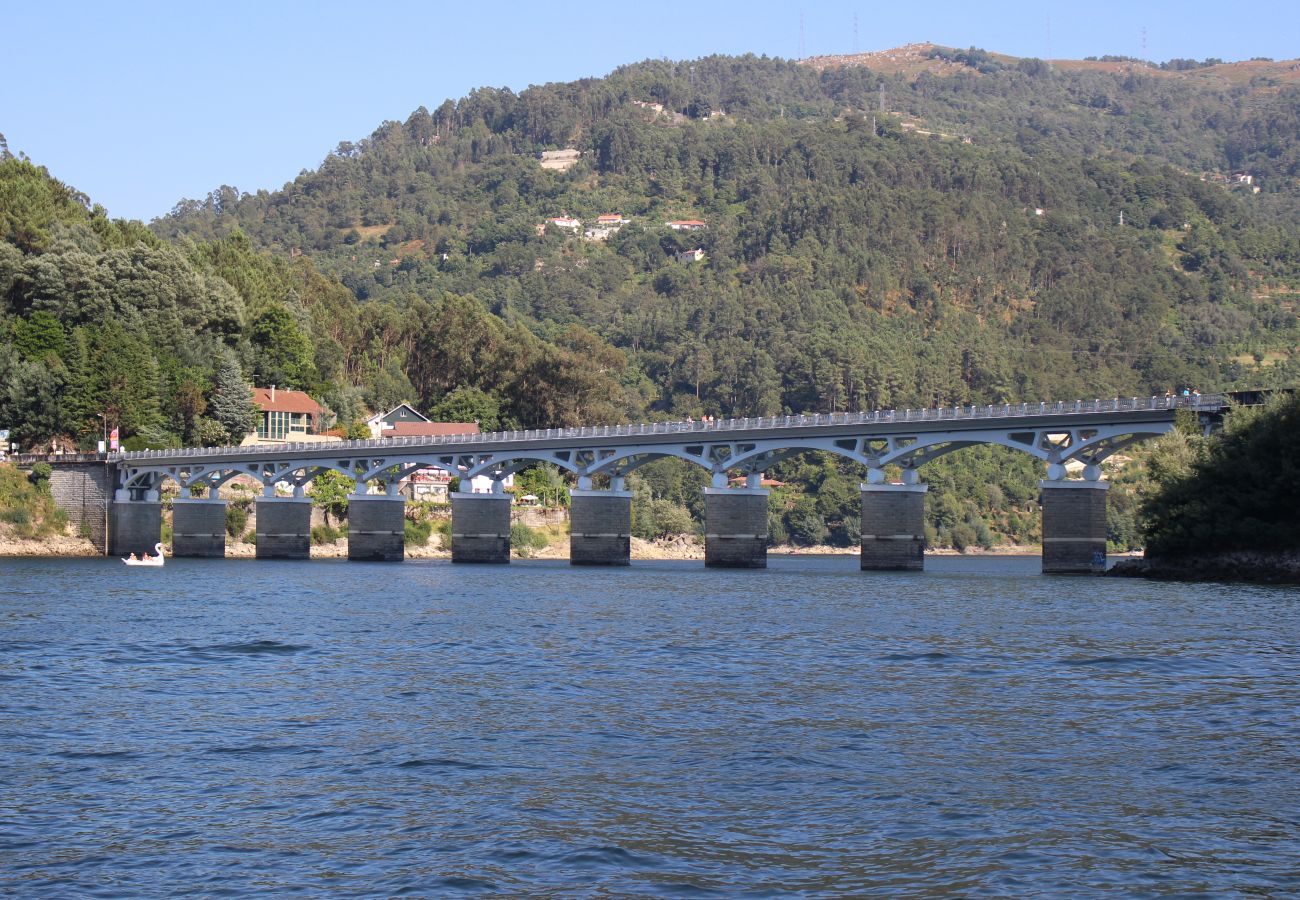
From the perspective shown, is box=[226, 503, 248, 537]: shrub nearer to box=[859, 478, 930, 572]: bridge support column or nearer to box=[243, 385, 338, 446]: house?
box=[243, 385, 338, 446]: house

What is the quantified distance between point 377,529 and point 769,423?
2753cm

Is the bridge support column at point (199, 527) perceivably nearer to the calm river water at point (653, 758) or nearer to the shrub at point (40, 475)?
the shrub at point (40, 475)

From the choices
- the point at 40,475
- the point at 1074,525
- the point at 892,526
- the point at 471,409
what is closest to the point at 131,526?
the point at 40,475

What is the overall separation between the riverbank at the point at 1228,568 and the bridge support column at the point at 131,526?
216 feet

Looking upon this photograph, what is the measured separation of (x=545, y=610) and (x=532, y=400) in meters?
87.5

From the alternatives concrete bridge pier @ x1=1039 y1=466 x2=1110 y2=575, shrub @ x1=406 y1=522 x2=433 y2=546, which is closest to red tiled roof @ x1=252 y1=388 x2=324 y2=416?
shrub @ x1=406 y1=522 x2=433 y2=546

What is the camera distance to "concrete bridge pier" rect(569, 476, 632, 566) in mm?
102438

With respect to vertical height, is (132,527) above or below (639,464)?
below

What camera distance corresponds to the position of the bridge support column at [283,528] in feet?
359

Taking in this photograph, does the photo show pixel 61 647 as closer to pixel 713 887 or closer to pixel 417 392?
pixel 713 887

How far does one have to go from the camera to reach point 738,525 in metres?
97.2

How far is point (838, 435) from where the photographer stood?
94688 millimetres

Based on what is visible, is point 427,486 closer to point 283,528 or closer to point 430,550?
point 430,550

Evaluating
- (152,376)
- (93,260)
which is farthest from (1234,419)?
(93,260)
